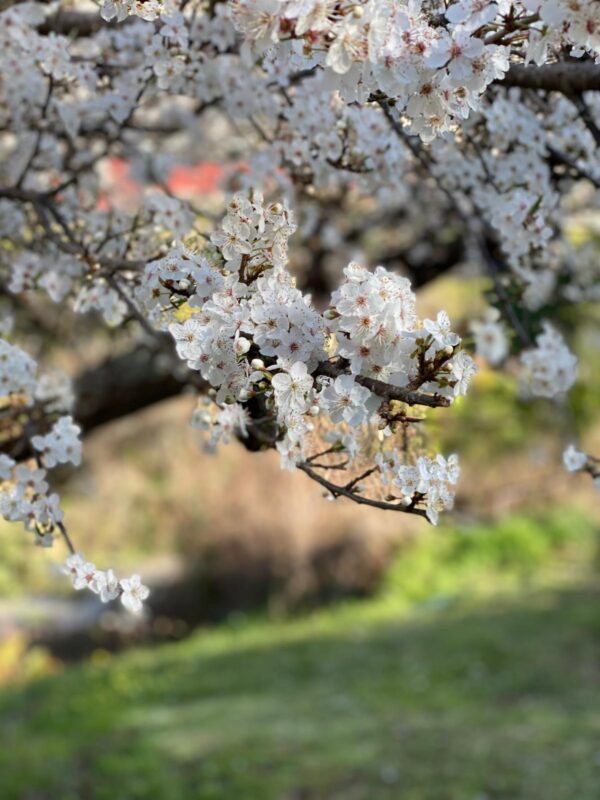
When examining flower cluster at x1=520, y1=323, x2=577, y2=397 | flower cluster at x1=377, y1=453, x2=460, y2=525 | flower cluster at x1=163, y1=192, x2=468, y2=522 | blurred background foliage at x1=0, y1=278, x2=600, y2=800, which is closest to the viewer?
flower cluster at x1=163, y1=192, x2=468, y2=522

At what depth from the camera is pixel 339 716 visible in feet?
22.1

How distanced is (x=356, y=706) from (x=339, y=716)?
0.27 m

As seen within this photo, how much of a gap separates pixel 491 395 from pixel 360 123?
9399 mm

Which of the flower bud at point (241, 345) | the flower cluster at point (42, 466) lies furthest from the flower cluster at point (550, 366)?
the flower bud at point (241, 345)

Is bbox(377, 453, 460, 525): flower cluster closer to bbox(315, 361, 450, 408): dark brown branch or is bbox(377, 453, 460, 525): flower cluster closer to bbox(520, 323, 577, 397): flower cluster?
bbox(315, 361, 450, 408): dark brown branch

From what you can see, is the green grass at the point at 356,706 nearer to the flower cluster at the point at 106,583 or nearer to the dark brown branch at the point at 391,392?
the flower cluster at the point at 106,583

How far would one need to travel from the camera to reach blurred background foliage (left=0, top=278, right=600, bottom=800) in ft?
18.6

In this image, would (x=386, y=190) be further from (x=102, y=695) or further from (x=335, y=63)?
(x=102, y=695)

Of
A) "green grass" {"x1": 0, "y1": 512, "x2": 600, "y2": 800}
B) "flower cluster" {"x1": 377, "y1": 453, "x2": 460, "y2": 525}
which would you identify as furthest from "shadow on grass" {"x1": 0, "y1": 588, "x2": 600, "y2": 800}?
"flower cluster" {"x1": 377, "y1": 453, "x2": 460, "y2": 525}

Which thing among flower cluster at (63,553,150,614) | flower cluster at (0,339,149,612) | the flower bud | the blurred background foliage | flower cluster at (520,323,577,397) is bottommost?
flower cluster at (63,553,150,614)

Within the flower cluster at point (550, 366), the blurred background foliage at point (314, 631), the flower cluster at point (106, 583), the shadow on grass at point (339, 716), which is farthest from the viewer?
the blurred background foliage at point (314, 631)

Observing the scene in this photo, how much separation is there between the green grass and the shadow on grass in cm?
2

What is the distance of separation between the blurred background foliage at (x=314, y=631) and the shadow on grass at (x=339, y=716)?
0.08 feet

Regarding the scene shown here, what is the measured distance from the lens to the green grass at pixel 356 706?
5453 mm
